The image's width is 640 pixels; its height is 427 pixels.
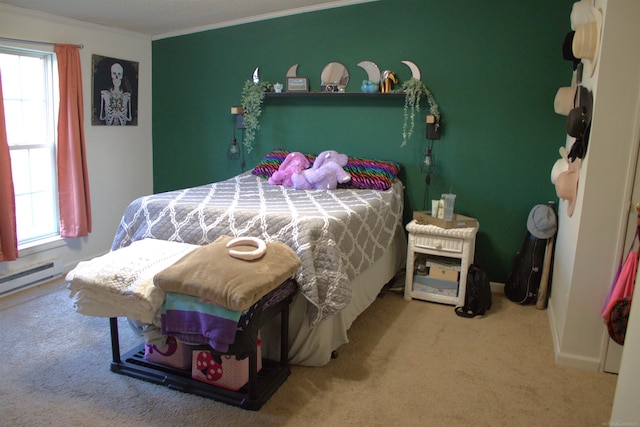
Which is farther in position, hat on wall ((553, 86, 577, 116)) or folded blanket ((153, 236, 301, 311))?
hat on wall ((553, 86, 577, 116))

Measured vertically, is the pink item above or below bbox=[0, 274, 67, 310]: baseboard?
above

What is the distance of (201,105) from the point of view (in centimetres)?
472

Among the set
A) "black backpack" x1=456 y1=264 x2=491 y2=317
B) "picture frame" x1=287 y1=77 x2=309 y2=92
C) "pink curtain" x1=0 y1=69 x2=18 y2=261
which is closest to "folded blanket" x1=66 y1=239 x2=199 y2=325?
"pink curtain" x1=0 y1=69 x2=18 y2=261

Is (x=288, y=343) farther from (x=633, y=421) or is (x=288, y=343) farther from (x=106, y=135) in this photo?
(x=106, y=135)

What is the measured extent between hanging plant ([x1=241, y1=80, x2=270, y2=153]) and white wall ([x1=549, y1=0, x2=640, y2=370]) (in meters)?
2.55

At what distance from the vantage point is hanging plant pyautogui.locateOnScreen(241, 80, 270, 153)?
4.30 meters

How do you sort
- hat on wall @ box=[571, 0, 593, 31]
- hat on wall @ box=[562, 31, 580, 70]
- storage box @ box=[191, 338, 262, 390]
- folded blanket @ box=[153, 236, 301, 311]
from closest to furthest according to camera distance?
1. folded blanket @ box=[153, 236, 301, 311]
2. storage box @ box=[191, 338, 262, 390]
3. hat on wall @ box=[571, 0, 593, 31]
4. hat on wall @ box=[562, 31, 580, 70]

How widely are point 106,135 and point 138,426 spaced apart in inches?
118

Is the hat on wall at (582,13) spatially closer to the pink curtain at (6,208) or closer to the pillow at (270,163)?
the pillow at (270,163)

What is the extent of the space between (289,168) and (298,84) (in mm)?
758

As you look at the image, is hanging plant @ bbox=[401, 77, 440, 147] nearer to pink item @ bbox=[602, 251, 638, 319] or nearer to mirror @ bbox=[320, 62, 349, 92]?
mirror @ bbox=[320, 62, 349, 92]

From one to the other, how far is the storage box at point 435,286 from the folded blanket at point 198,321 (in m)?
1.90

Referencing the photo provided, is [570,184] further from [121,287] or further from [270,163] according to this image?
[121,287]

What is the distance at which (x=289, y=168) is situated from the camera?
393 cm
